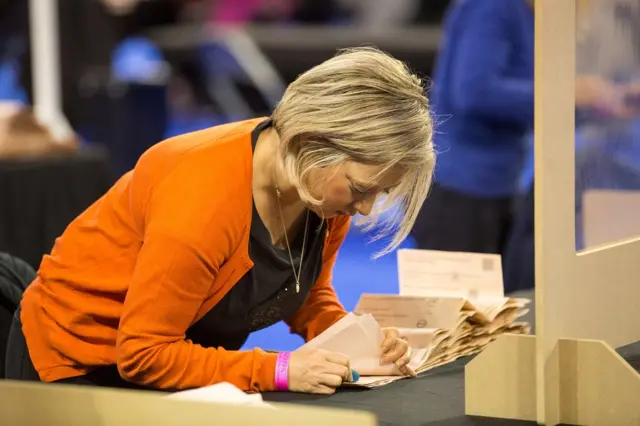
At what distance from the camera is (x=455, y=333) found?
1.88m

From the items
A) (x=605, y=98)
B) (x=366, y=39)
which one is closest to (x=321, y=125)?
(x=605, y=98)

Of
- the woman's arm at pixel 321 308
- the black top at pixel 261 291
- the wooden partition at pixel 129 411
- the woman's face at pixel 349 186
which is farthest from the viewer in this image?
the woman's arm at pixel 321 308

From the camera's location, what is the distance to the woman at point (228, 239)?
1.58m

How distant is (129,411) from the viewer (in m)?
1.17

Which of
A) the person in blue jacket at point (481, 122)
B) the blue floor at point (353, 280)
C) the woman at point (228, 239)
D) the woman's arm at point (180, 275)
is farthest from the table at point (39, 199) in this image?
the woman's arm at point (180, 275)

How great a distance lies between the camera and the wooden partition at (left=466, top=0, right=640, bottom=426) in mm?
1382

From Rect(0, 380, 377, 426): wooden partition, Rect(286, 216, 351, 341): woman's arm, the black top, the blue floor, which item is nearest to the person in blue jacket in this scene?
the blue floor

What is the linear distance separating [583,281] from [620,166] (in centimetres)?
29

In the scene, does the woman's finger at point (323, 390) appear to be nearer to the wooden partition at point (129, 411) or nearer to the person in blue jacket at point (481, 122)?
the wooden partition at point (129, 411)

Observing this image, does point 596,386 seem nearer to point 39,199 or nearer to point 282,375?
point 282,375

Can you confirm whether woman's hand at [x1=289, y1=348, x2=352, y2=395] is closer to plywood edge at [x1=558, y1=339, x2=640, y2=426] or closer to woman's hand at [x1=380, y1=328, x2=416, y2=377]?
woman's hand at [x1=380, y1=328, x2=416, y2=377]

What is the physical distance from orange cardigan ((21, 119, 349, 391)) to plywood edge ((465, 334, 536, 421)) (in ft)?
1.04

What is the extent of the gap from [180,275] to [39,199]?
2.88m

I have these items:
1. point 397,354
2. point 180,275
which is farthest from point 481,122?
point 180,275
